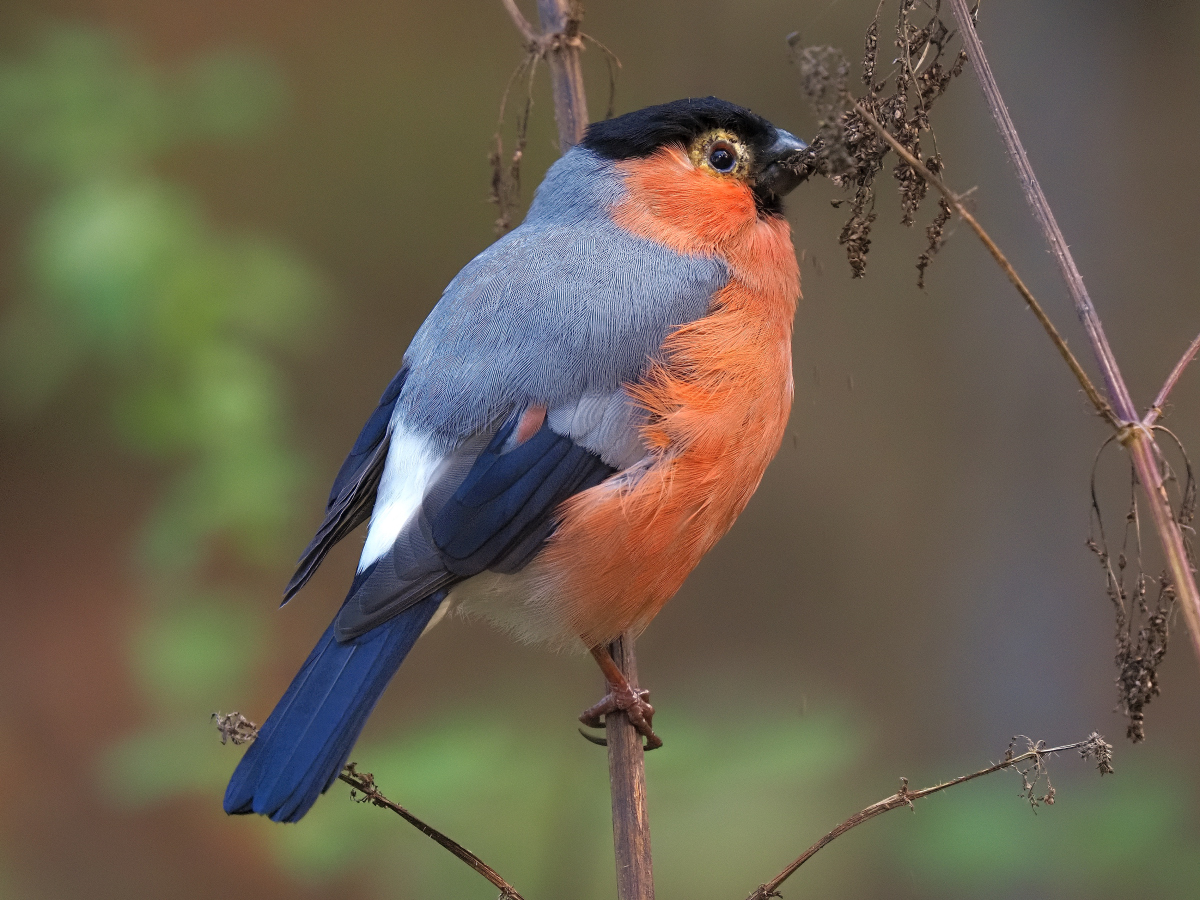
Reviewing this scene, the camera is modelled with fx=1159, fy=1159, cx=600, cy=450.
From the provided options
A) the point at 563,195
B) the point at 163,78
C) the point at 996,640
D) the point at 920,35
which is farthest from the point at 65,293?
the point at 996,640

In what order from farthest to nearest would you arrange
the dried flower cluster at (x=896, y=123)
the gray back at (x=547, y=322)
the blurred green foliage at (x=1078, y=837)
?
1. the blurred green foliage at (x=1078, y=837)
2. the gray back at (x=547, y=322)
3. the dried flower cluster at (x=896, y=123)

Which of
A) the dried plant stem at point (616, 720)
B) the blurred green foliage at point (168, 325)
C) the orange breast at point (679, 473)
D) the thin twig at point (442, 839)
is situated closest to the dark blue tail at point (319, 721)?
the thin twig at point (442, 839)

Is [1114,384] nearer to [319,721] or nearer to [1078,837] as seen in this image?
[319,721]

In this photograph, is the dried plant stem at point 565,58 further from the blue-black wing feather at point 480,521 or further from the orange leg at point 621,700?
the orange leg at point 621,700

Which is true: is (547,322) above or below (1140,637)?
above

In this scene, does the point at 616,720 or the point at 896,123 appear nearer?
the point at 896,123

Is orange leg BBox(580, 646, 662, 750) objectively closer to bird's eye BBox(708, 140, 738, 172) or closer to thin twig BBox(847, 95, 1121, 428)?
bird's eye BBox(708, 140, 738, 172)

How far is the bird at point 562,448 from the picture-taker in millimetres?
2539

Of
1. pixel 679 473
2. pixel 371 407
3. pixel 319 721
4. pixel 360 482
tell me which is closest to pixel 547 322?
pixel 679 473

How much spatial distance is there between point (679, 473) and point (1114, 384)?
3.77ft

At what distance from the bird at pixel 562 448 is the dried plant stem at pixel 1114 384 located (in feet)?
3.47

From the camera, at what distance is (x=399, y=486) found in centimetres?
273

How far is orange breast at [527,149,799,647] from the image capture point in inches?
105

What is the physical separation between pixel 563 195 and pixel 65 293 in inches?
54.8
